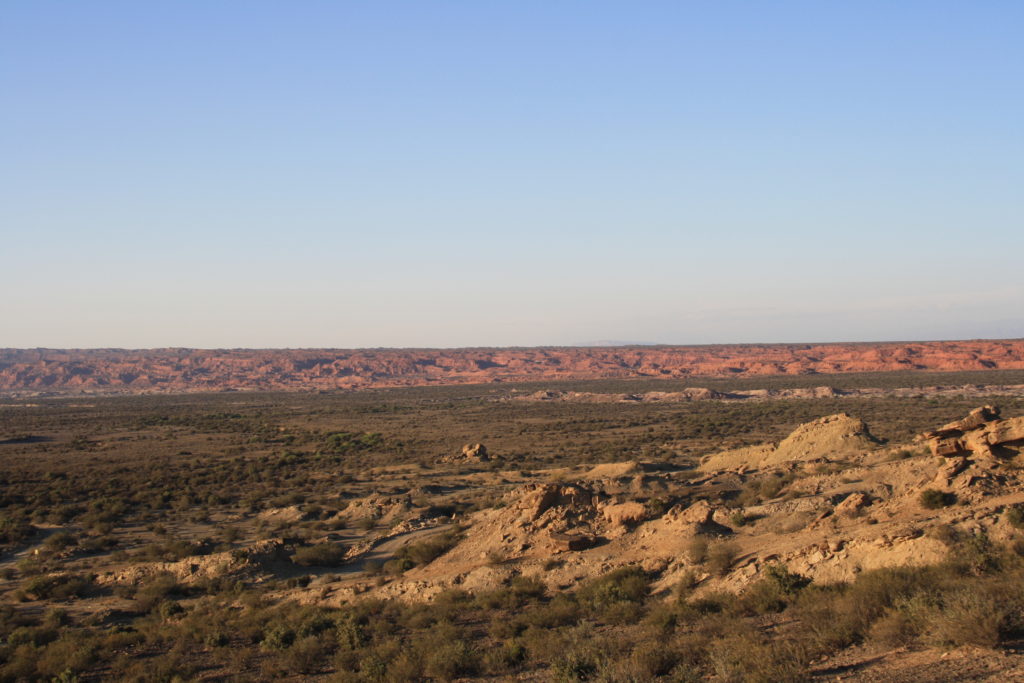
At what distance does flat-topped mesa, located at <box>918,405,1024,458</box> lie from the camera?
49.0ft

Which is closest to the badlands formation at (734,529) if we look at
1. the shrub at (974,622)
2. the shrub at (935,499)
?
the shrub at (935,499)

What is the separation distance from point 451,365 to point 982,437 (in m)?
164

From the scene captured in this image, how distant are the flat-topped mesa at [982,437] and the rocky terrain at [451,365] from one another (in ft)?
401

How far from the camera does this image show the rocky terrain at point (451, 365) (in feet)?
445

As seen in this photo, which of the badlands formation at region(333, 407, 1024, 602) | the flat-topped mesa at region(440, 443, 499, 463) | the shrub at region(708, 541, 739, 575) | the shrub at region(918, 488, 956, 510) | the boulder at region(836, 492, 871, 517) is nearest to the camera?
the badlands formation at region(333, 407, 1024, 602)

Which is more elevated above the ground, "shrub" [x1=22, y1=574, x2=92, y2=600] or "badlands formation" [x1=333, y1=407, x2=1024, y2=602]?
"badlands formation" [x1=333, y1=407, x2=1024, y2=602]

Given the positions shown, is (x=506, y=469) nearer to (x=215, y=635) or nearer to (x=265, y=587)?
(x=265, y=587)

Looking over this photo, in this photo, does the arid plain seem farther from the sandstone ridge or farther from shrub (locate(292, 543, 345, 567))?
the sandstone ridge

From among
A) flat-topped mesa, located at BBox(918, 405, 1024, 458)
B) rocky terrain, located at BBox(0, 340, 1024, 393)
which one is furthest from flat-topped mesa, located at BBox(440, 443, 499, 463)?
rocky terrain, located at BBox(0, 340, 1024, 393)

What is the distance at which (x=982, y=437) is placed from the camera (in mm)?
15266

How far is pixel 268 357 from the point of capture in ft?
608

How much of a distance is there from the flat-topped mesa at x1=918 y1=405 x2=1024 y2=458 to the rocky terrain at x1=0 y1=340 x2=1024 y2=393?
4817 inches

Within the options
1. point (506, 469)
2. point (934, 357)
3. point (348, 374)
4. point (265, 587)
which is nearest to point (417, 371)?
point (348, 374)

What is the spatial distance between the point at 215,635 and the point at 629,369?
151342mm
